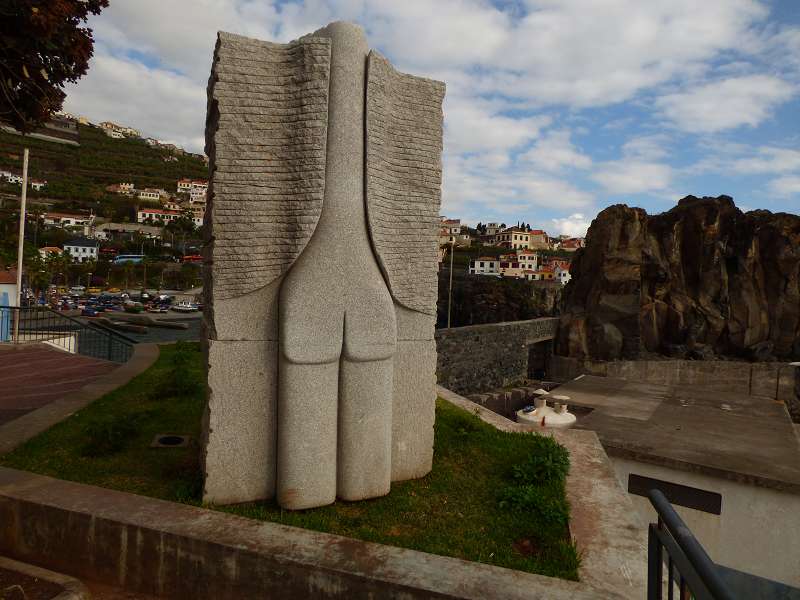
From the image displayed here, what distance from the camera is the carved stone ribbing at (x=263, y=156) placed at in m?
3.43

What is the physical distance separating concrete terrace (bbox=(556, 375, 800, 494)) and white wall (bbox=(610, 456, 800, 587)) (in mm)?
197

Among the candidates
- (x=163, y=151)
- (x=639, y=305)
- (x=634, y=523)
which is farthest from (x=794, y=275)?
(x=163, y=151)

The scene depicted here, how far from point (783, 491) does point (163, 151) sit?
5695 inches

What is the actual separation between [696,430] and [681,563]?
9.42 m

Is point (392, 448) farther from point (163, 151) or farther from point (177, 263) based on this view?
point (163, 151)

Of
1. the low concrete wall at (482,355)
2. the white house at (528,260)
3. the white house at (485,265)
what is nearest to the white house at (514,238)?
the white house at (528,260)

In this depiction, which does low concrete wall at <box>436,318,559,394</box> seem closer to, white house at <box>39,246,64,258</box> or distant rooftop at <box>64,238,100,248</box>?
white house at <box>39,246,64,258</box>

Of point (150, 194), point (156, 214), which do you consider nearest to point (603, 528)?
point (156, 214)

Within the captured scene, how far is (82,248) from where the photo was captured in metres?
64.0

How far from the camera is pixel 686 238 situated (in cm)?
2750

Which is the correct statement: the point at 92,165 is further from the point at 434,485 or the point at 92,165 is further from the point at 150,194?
the point at 434,485

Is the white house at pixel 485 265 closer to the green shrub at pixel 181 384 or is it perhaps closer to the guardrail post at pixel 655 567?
the green shrub at pixel 181 384

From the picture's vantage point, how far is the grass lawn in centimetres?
315

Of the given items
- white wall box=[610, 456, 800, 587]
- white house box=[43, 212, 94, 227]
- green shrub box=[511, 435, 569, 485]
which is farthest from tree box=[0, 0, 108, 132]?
white house box=[43, 212, 94, 227]
